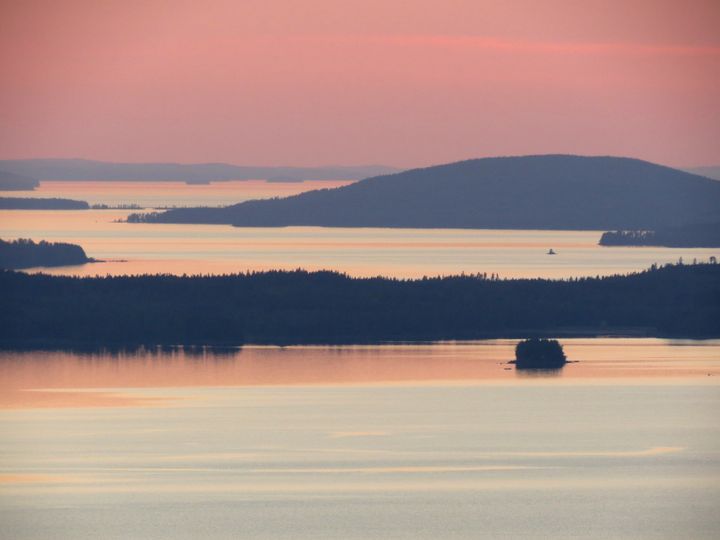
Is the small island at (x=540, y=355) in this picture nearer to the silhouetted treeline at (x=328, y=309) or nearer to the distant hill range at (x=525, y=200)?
the silhouetted treeline at (x=328, y=309)

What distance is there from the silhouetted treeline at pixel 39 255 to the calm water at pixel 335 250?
1927 millimetres

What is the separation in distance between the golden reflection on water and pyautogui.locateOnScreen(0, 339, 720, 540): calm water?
143 mm

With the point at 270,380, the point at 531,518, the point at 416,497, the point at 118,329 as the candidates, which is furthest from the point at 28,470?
the point at 118,329

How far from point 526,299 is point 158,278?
14.5 meters

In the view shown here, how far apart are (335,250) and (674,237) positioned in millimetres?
29625

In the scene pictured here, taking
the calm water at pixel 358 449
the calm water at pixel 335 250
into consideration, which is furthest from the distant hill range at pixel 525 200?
the calm water at pixel 358 449

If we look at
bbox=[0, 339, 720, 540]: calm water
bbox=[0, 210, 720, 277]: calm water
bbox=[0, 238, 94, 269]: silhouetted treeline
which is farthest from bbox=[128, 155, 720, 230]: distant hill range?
bbox=[0, 339, 720, 540]: calm water

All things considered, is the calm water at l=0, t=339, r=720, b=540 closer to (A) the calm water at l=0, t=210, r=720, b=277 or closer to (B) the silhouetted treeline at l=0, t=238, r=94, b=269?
(A) the calm water at l=0, t=210, r=720, b=277

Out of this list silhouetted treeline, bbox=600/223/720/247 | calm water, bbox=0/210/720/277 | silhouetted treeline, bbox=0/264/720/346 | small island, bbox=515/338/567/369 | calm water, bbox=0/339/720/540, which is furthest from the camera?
silhouetted treeline, bbox=600/223/720/247

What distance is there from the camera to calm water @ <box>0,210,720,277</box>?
90.4 metres

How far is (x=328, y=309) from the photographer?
2645 inches

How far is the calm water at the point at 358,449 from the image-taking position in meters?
29.5

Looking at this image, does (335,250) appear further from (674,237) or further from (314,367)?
(314,367)

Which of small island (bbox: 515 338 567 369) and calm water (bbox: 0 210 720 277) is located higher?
calm water (bbox: 0 210 720 277)
